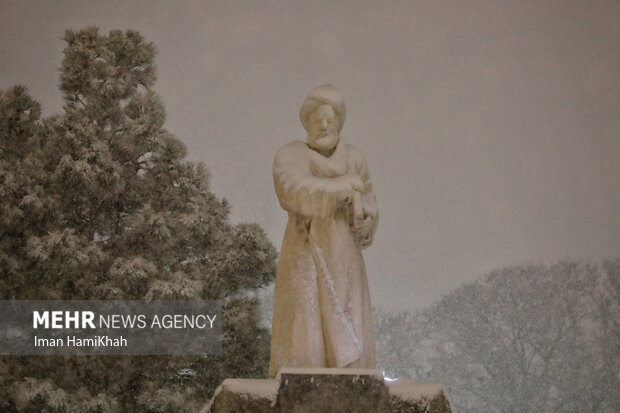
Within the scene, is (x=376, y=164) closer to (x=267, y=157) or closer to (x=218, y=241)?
(x=267, y=157)

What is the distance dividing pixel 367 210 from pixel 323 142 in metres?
0.71

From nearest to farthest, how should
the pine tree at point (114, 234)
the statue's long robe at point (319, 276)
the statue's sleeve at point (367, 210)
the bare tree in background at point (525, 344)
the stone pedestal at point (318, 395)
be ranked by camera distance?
the stone pedestal at point (318, 395)
the statue's long robe at point (319, 276)
the statue's sleeve at point (367, 210)
the pine tree at point (114, 234)
the bare tree in background at point (525, 344)

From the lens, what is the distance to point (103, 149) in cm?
1919

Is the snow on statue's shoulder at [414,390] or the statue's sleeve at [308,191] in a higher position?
the statue's sleeve at [308,191]

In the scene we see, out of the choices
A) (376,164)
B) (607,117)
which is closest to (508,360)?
(376,164)

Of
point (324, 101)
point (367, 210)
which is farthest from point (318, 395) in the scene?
point (324, 101)

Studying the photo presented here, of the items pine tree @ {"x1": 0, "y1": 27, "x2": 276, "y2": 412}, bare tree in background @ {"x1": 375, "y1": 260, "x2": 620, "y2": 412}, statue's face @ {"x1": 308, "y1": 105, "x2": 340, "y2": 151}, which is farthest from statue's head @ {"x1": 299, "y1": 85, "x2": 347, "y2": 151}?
bare tree in background @ {"x1": 375, "y1": 260, "x2": 620, "y2": 412}

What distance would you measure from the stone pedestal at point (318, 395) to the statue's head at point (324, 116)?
2.19m

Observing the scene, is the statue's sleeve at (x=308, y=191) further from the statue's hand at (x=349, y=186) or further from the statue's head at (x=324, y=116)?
the statue's head at (x=324, y=116)

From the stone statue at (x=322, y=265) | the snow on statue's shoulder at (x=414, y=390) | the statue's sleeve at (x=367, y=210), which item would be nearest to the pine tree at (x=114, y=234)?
the statue's sleeve at (x=367, y=210)

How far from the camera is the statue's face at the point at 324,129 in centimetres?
698

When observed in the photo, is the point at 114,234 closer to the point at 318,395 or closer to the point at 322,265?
the point at 322,265

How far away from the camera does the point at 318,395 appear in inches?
217

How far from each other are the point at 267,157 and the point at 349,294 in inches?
1081
